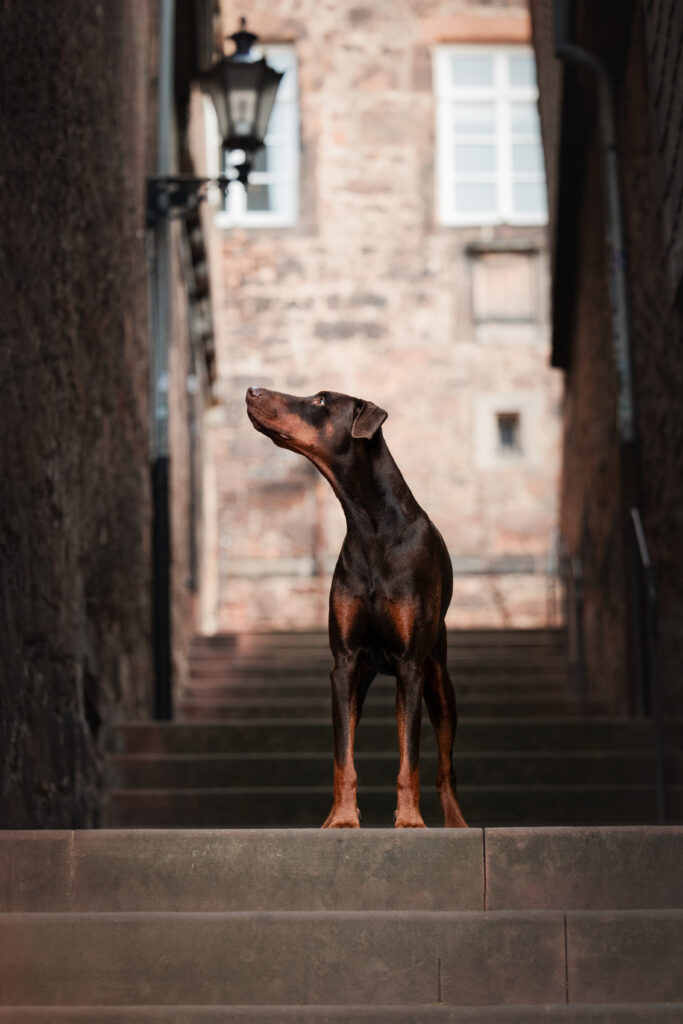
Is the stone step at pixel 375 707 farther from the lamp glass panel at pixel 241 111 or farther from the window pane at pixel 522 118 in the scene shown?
the window pane at pixel 522 118

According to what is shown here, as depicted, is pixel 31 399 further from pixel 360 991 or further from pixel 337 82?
pixel 337 82

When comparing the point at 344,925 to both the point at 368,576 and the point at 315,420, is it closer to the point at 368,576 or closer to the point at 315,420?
the point at 368,576

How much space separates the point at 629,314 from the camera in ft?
28.8

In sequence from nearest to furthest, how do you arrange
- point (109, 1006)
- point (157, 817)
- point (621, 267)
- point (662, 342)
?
point (109, 1006)
point (157, 817)
point (662, 342)
point (621, 267)

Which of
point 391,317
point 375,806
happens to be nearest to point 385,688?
point 375,806

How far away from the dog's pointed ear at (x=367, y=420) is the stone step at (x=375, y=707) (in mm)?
4094

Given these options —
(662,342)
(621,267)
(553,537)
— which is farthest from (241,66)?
(553,537)

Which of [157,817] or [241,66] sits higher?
[241,66]

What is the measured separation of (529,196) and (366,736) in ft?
36.3

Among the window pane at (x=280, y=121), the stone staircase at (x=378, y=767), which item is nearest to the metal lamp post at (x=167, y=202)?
the stone staircase at (x=378, y=767)

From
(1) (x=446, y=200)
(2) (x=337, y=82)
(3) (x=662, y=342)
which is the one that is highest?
(2) (x=337, y=82)

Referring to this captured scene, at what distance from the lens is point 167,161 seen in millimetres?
10016

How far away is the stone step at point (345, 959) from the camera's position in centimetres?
370

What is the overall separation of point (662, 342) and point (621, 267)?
1246 millimetres
